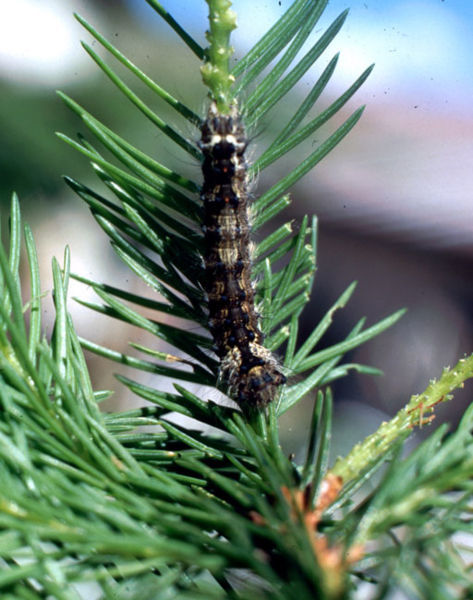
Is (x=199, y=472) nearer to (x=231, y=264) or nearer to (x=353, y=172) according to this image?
(x=231, y=264)

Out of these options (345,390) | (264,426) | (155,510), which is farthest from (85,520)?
(345,390)

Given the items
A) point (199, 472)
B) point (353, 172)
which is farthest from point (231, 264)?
point (353, 172)

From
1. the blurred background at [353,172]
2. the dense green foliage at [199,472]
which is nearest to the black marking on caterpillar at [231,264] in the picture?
the dense green foliage at [199,472]

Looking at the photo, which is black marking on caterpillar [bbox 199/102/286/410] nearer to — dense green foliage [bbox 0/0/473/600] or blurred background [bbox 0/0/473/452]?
dense green foliage [bbox 0/0/473/600]

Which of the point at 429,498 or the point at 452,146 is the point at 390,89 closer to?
the point at 452,146

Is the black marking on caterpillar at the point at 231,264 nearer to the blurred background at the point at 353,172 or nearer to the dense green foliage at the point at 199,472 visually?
the dense green foliage at the point at 199,472

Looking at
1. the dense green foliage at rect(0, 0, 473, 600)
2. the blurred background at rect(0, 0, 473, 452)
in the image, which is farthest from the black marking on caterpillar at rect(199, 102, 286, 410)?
the blurred background at rect(0, 0, 473, 452)
